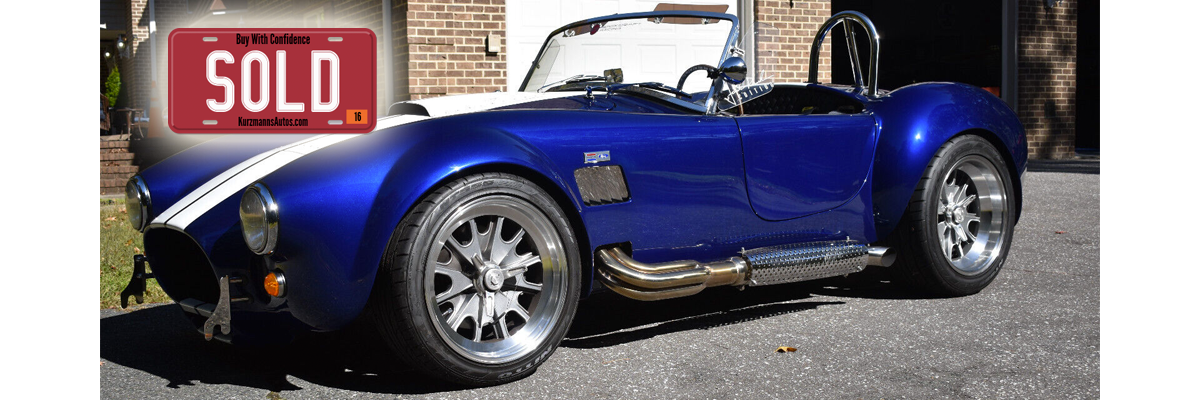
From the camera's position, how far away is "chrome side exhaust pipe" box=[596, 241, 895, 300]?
325 centimetres

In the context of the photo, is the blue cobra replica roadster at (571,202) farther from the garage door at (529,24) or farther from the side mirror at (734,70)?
the garage door at (529,24)

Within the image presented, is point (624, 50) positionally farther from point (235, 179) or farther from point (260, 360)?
point (260, 360)

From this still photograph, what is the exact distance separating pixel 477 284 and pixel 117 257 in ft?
11.4

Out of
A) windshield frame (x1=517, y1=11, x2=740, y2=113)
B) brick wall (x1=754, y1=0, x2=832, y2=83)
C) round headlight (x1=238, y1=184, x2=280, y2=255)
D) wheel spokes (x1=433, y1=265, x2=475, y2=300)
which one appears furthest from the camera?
brick wall (x1=754, y1=0, x2=832, y2=83)

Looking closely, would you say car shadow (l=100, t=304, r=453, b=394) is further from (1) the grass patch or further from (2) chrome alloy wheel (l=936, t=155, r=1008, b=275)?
(2) chrome alloy wheel (l=936, t=155, r=1008, b=275)

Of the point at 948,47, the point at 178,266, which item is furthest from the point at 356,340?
the point at 948,47

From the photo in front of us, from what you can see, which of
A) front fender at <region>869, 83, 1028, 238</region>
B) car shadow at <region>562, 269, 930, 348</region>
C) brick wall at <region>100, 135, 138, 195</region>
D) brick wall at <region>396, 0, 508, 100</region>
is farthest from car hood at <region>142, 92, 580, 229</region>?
brick wall at <region>100, 135, 138, 195</region>

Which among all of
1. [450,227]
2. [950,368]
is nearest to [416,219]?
[450,227]

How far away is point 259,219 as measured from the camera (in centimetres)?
271

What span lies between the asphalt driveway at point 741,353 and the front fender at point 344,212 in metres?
0.33

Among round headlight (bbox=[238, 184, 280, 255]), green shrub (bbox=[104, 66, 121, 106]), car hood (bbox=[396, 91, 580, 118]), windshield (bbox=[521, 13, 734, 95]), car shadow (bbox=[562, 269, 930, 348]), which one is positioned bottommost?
car shadow (bbox=[562, 269, 930, 348])

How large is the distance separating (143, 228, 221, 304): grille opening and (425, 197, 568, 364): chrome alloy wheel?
32.5 inches

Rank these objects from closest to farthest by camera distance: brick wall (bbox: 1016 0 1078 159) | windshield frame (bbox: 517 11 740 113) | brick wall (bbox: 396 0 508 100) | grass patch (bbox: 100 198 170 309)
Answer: windshield frame (bbox: 517 11 740 113)
grass patch (bbox: 100 198 170 309)
brick wall (bbox: 396 0 508 100)
brick wall (bbox: 1016 0 1078 159)

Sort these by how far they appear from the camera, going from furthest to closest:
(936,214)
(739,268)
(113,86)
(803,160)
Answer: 1. (113,86)
2. (936,214)
3. (803,160)
4. (739,268)
